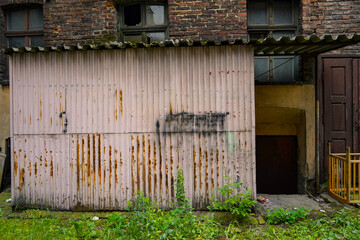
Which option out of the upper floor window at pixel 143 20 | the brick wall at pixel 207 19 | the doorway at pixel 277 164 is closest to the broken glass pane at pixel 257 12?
the brick wall at pixel 207 19

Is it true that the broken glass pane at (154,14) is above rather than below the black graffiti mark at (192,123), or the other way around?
above

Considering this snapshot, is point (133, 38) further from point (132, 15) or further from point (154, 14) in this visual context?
point (154, 14)

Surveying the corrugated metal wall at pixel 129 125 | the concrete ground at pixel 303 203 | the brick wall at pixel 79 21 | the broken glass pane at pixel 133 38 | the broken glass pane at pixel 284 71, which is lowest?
the concrete ground at pixel 303 203

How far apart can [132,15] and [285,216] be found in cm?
623

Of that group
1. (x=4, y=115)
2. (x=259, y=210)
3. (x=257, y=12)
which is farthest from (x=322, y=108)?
(x=4, y=115)

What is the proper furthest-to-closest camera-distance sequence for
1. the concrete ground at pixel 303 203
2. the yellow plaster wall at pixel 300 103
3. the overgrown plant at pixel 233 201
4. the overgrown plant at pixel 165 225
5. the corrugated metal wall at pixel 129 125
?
the yellow plaster wall at pixel 300 103 < the concrete ground at pixel 303 203 < the corrugated metal wall at pixel 129 125 < the overgrown plant at pixel 233 201 < the overgrown plant at pixel 165 225

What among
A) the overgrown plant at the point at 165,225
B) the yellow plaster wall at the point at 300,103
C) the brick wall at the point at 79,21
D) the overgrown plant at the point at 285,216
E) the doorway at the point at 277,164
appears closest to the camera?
the overgrown plant at the point at 165,225

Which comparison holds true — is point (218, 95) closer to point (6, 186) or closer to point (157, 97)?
point (157, 97)

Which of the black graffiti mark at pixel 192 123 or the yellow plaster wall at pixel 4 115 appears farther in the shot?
the yellow plaster wall at pixel 4 115

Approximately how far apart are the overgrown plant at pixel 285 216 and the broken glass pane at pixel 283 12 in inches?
189

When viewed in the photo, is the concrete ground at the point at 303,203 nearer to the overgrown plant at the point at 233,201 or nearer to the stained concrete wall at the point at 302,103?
the overgrown plant at the point at 233,201

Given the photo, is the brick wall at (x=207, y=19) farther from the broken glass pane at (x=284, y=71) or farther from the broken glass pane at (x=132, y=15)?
the broken glass pane at (x=284, y=71)

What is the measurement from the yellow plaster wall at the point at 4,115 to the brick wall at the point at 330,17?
323 inches

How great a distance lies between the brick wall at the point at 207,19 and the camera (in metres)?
6.18
